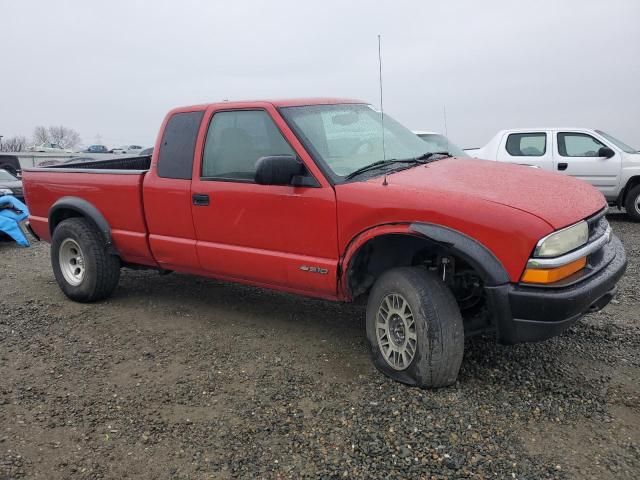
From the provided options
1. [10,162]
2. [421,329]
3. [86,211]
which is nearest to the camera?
[421,329]

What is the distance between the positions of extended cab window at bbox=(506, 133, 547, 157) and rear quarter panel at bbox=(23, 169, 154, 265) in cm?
812

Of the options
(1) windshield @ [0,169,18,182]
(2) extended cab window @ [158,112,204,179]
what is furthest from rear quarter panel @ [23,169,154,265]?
(1) windshield @ [0,169,18,182]

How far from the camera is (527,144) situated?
11.0 m

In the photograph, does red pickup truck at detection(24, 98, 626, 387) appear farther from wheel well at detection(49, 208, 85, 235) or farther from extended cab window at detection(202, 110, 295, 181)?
wheel well at detection(49, 208, 85, 235)

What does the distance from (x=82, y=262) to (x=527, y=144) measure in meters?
8.61

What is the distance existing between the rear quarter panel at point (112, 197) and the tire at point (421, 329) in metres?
2.51

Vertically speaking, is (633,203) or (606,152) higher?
(606,152)

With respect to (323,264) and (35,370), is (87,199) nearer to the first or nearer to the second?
(35,370)

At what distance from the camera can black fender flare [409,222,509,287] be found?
3.14m

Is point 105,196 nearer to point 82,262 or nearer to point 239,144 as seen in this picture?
point 82,262

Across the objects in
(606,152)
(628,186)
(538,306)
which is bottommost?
(628,186)

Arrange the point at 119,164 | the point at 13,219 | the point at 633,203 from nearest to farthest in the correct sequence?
the point at 119,164 → the point at 13,219 → the point at 633,203

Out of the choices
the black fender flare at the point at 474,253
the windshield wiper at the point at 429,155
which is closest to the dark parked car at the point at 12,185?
the windshield wiper at the point at 429,155

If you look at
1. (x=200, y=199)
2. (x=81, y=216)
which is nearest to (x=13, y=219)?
(x=81, y=216)
